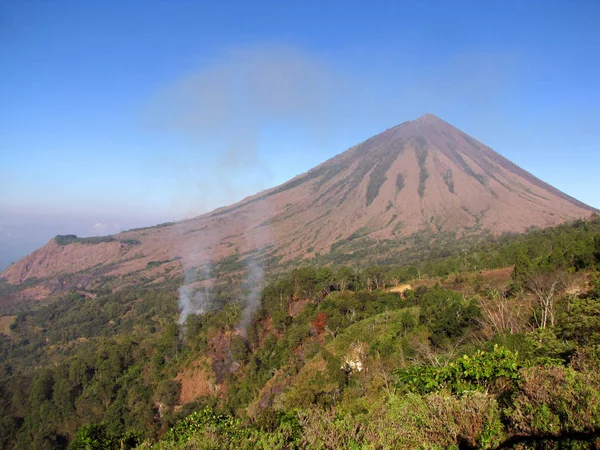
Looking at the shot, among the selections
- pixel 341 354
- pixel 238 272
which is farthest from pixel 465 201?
pixel 341 354

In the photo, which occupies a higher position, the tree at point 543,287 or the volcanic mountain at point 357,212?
the volcanic mountain at point 357,212

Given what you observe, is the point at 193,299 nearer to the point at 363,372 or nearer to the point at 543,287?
the point at 363,372

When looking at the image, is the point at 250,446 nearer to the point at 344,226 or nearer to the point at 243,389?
the point at 243,389

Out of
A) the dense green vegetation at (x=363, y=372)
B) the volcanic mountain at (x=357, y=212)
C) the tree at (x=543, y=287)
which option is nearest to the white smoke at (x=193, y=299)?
the dense green vegetation at (x=363, y=372)

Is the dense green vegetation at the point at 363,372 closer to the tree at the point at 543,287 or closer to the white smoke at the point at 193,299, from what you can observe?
the tree at the point at 543,287

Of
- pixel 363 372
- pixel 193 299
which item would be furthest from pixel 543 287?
pixel 193 299

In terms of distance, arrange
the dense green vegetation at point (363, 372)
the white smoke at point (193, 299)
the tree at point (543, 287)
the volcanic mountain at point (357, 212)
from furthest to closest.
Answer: the volcanic mountain at point (357, 212) < the white smoke at point (193, 299) < the tree at point (543, 287) < the dense green vegetation at point (363, 372)

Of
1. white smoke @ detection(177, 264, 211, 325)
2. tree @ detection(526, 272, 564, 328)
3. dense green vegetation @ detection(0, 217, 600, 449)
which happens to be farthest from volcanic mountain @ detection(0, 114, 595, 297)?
tree @ detection(526, 272, 564, 328)
